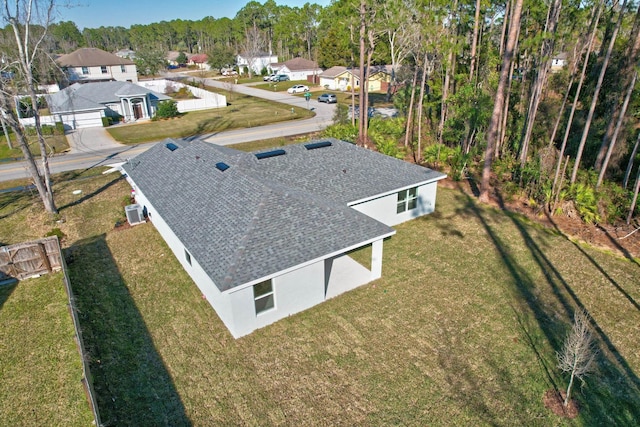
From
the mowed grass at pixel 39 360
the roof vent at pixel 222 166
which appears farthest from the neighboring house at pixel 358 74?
the mowed grass at pixel 39 360

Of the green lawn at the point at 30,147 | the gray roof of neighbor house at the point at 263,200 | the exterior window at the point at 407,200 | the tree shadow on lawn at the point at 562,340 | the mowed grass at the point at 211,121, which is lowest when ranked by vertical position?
the tree shadow on lawn at the point at 562,340

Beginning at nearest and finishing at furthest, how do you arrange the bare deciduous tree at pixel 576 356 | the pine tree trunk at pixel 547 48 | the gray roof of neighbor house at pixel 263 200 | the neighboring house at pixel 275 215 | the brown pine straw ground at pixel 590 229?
the bare deciduous tree at pixel 576 356
the neighboring house at pixel 275 215
the gray roof of neighbor house at pixel 263 200
the brown pine straw ground at pixel 590 229
the pine tree trunk at pixel 547 48

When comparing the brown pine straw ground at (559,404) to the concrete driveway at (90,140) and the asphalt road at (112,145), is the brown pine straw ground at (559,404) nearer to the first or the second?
the asphalt road at (112,145)

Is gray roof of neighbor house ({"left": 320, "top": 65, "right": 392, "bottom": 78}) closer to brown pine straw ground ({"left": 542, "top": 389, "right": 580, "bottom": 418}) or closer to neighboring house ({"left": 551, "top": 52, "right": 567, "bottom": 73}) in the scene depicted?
neighboring house ({"left": 551, "top": 52, "right": 567, "bottom": 73})

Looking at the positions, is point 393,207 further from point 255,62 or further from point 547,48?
point 255,62

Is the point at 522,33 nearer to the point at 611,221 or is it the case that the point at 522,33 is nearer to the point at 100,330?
the point at 611,221

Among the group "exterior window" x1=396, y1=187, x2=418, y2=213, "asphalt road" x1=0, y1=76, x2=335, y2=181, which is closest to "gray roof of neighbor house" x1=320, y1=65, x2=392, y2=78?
"asphalt road" x1=0, y1=76, x2=335, y2=181

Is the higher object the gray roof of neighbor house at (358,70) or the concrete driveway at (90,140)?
the gray roof of neighbor house at (358,70)

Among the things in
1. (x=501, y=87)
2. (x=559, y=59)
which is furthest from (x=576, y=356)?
(x=559, y=59)

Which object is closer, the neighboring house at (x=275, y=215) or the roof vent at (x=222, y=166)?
the neighboring house at (x=275, y=215)
